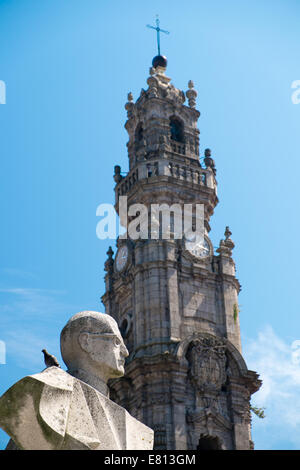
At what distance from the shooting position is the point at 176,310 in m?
37.2

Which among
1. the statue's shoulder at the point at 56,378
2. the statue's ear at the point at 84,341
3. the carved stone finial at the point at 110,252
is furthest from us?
the carved stone finial at the point at 110,252

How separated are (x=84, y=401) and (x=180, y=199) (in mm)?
35410

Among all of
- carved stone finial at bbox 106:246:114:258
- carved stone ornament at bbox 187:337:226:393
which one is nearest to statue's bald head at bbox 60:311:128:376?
carved stone ornament at bbox 187:337:226:393

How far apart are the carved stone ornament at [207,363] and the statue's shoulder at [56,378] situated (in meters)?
30.5

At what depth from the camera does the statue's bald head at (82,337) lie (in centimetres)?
645

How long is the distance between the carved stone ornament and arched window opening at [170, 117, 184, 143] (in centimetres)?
1284

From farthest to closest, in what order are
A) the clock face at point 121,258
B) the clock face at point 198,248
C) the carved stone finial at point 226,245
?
the carved stone finial at point 226,245 < the clock face at point 121,258 < the clock face at point 198,248

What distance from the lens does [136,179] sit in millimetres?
42156

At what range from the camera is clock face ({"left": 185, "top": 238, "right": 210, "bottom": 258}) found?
40.0 m

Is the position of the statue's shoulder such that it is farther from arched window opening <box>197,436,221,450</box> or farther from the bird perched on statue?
arched window opening <box>197,436,221,450</box>

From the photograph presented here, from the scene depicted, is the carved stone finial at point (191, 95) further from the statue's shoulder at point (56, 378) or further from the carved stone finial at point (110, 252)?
the statue's shoulder at point (56, 378)

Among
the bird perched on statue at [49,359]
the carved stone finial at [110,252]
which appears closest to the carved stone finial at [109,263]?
the carved stone finial at [110,252]

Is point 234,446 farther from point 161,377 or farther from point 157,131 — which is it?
point 157,131
